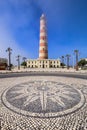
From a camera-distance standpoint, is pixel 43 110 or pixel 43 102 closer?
pixel 43 110

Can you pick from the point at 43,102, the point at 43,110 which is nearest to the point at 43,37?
the point at 43,102

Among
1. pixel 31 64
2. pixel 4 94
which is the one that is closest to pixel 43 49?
pixel 31 64

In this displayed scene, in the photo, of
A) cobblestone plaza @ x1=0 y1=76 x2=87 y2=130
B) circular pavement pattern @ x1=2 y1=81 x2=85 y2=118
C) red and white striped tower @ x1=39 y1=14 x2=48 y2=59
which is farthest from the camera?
red and white striped tower @ x1=39 y1=14 x2=48 y2=59

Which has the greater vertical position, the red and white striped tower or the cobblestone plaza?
the red and white striped tower

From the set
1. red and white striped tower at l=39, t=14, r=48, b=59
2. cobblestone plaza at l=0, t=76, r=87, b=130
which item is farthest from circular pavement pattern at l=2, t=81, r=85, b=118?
red and white striped tower at l=39, t=14, r=48, b=59

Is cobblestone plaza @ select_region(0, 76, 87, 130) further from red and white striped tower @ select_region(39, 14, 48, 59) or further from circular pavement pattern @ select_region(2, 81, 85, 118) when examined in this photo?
red and white striped tower @ select_region(39, 14, 48, 59)

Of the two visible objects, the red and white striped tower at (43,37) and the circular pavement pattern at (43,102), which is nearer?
the circular pavement pattern at (43,102)

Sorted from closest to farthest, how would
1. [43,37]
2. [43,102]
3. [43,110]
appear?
[43,110] → [43,102] → [43,37]

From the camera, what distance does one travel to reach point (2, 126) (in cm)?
711

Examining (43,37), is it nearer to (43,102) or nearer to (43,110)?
(43,102)

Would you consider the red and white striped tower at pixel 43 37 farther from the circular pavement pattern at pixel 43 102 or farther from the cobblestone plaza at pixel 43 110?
the cobblestone plaza at pixel 43 110

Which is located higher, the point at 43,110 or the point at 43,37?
the point at 43,37

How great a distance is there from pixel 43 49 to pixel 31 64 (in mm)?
29194

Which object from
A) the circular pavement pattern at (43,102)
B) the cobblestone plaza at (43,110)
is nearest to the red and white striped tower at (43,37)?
the circular pavement pattern at (43,102)
